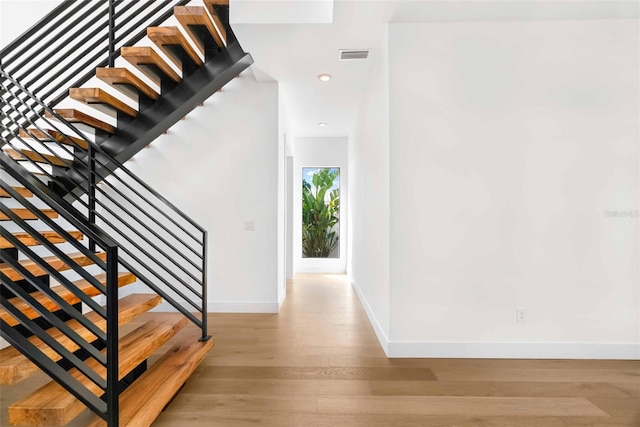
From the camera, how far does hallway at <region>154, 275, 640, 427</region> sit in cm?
177

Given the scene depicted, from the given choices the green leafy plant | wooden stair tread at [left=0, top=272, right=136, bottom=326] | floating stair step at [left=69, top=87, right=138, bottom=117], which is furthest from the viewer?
the green leafy plant

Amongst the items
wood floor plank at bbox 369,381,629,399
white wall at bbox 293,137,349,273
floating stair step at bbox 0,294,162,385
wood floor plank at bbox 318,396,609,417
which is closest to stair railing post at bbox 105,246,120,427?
floating stair step at bbox 0,294,162,385

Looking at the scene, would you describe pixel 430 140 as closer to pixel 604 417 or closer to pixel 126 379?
pixel 604 417

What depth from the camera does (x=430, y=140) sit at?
8.30ft

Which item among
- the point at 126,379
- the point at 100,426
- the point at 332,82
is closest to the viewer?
the point at 100,426

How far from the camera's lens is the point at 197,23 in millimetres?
2547

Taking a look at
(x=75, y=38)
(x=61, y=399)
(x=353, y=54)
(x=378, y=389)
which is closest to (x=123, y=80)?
(x=75, y=38)

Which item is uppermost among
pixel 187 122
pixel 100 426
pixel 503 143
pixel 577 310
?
pixel 187 122

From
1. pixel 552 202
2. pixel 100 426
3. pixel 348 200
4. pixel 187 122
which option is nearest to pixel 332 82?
pixel 187 122

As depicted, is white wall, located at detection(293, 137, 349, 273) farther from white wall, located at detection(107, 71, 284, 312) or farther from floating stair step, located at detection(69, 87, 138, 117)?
floating stair step, located at detection(69, 87, 138, 117)

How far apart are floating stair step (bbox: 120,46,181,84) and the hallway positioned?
7.38 ft

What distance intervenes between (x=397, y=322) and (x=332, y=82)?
2453 mm

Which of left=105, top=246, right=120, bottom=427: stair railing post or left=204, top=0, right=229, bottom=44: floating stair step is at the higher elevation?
left=204, top=0, right=229, bottom=44: floating stair step

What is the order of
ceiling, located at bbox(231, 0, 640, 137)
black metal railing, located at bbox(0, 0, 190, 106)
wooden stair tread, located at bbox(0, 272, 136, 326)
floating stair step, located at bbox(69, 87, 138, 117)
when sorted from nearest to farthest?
wooden stair tread, located at bbox(0, 272, 136, 326)
ceiling, located at bbox(231, 0, 640, 137)
floating stair step, located at bbox(69, 87, 138, 117)
black metal railing, located at bbox(0, 0, 190, 106)
